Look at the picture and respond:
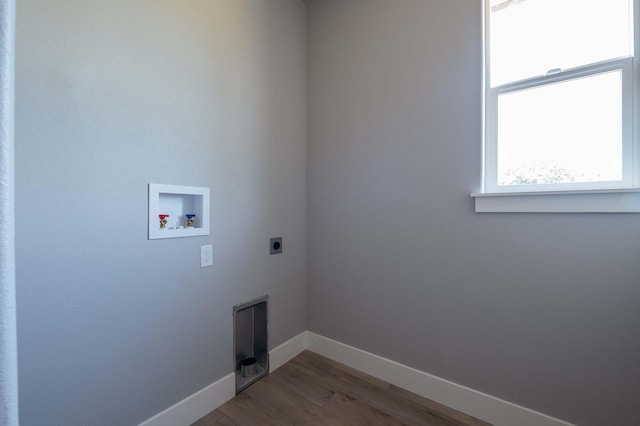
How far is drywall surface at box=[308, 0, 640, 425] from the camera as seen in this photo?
122cm

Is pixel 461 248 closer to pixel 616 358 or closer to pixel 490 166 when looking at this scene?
pixel 490 166

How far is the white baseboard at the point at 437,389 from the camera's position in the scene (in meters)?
1.37

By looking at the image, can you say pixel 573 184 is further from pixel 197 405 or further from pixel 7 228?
pixel 197 405

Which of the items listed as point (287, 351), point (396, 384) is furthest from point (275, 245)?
point (396, 384)

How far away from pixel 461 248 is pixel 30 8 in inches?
87.3

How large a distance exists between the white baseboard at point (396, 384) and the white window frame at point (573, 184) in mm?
1045

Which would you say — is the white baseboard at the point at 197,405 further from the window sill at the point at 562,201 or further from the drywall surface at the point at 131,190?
the window sill at the point at 562,201

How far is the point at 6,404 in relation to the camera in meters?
0.30

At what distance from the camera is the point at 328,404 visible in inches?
63.0

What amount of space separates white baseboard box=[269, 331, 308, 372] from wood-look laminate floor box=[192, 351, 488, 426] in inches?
2.6

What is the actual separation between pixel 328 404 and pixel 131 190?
1612 mm

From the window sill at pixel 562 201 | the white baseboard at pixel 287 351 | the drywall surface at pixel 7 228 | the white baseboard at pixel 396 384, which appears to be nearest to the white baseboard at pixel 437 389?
the white baseboard at pixel 396 384

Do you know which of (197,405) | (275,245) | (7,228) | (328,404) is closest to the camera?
(7,228)

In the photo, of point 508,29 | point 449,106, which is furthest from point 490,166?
point 508,29
